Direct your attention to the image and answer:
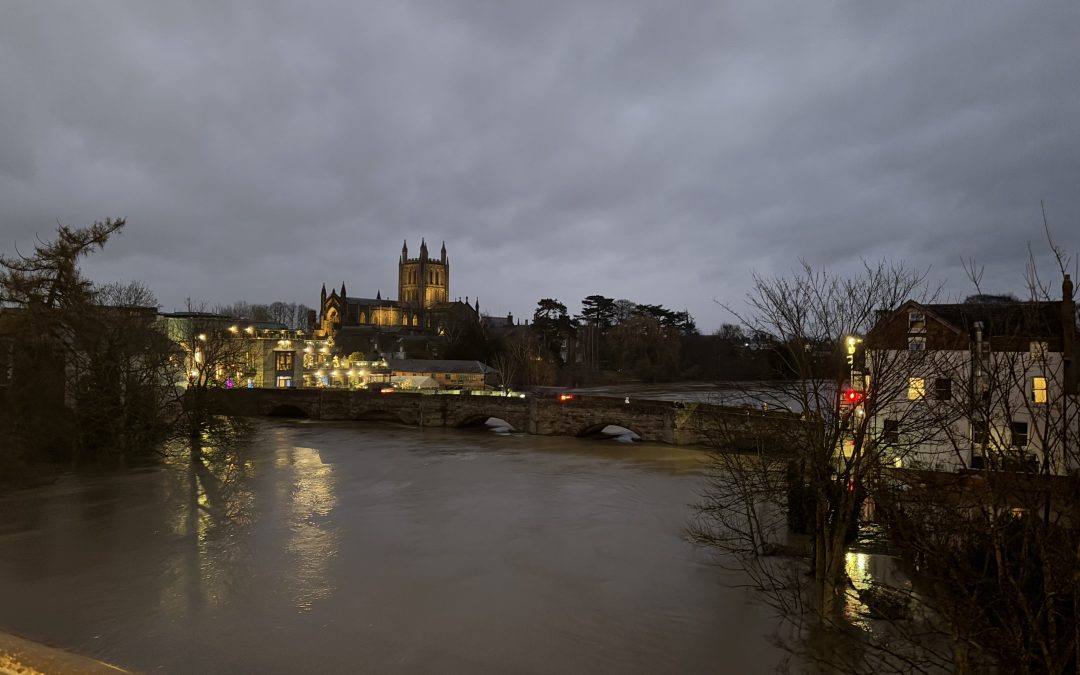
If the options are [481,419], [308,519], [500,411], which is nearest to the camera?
[308,519]

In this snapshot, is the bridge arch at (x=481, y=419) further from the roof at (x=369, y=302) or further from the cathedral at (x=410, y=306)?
the roof at (x=369, y=302)

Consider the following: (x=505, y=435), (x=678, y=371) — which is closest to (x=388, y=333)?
(x=678, y=371)

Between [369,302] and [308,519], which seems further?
[369,302]

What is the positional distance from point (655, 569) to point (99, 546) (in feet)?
41.2

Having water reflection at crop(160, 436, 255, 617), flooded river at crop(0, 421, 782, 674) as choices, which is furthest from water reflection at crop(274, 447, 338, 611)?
water reflection at crop(160, 436, 255, 617)

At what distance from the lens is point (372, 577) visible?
12375 millimetres

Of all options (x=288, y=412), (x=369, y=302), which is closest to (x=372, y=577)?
(x=288, y=412)

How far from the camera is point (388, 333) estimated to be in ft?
332

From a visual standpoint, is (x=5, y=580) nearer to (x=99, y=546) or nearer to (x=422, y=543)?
(x=99, y=546)

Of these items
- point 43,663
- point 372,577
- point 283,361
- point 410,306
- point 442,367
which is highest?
point 410,306

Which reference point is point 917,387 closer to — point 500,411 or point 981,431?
point 981,431

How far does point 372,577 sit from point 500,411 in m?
25.1

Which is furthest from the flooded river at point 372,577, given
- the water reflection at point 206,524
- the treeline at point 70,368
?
the treeline at point 70,368

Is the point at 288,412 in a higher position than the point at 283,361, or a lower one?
lower
